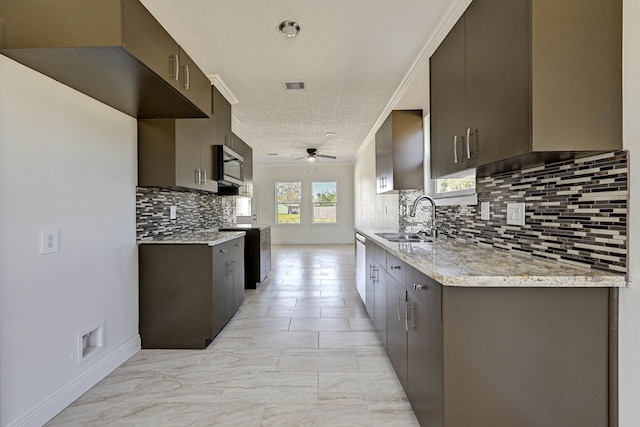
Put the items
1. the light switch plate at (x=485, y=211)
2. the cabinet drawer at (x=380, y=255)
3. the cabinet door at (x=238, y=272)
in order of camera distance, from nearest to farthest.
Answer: the light switch plate at (x=485, y=211) → the cabinet drawer at (x=380, y=255) → the cabinet door at (x=238, y=272)

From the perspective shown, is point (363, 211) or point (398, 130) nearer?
point (398, 130)

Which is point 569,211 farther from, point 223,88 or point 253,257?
point 253,257

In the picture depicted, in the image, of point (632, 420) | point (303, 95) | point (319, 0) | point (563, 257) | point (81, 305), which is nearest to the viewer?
point (632, 420)

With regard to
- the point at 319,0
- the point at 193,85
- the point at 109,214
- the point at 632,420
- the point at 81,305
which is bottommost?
the point at 632,420

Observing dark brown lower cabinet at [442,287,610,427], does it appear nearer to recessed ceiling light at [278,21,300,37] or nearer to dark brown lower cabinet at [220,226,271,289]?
recessed ceiling light at [278,21,300,37]

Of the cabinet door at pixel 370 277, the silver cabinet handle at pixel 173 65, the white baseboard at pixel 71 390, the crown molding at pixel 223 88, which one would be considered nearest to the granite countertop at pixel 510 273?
the cabinet door at pixel 370 277

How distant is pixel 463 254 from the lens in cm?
193

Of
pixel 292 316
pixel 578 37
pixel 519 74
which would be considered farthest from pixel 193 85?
pixel 292 316

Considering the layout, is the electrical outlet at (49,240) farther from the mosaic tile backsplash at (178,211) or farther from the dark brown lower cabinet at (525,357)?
the dark brown lower cabinet at (525,357)

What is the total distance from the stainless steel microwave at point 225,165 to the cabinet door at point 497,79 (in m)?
2.75

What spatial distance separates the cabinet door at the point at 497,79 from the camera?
51.2 inches

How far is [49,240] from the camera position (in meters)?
1.85

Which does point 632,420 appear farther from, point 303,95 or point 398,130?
point 303,95

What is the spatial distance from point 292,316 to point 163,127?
2170 mm
